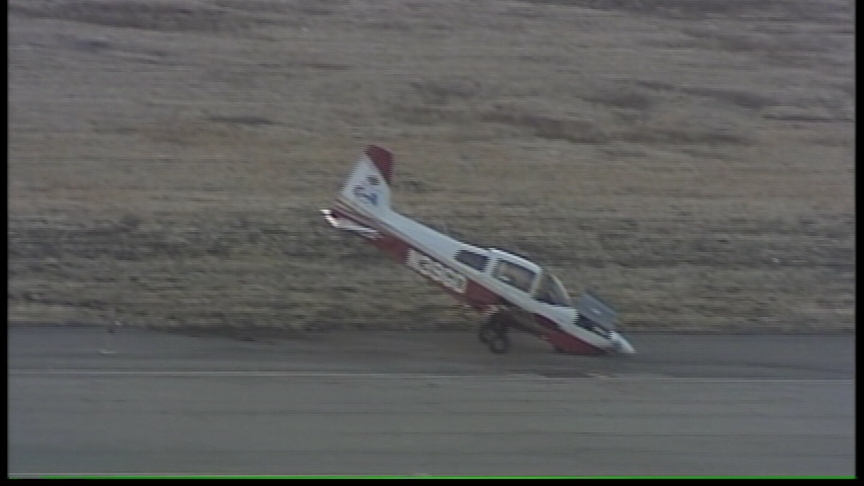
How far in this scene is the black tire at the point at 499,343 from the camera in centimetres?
1439

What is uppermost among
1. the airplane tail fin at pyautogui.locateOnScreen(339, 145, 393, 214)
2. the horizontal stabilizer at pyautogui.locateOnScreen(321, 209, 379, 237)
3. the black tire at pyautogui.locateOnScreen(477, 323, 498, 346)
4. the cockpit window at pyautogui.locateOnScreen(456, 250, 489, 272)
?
the airplane tail fin at pyautogui.locateOnScreen(339, 145, 393, 214)

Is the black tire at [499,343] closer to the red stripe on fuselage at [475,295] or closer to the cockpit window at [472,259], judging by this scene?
the red stripe on fuselage at [475,295]

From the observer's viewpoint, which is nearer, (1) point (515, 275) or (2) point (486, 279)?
(1) point (515, 275)

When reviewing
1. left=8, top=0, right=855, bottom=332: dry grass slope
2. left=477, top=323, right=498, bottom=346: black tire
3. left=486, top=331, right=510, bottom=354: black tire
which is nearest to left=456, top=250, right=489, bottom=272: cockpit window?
left=477, top=323, right=498, bottom=346: black tire

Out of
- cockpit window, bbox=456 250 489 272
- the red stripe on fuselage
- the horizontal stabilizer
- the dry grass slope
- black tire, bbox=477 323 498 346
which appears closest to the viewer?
the red stripe on fuselage

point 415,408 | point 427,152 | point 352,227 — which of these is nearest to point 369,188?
point 352,227

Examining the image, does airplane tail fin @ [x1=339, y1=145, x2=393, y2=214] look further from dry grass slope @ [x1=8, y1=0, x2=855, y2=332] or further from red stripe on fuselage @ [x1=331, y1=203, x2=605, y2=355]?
dry grass slope @ [x1=8, y1=0, x2=855, y2=332]

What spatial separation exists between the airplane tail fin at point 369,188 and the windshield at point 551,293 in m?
2.22

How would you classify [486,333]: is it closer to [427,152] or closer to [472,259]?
[472,259]

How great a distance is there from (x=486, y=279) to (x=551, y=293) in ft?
2.45

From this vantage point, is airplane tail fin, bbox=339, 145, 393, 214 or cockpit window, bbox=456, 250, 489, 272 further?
airplane tail fin, bbox=339, 145, 393, 214

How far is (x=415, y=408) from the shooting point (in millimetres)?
10742

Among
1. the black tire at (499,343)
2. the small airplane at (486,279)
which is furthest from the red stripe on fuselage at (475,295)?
the black tire at (499,343)

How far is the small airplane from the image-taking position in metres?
14.1
